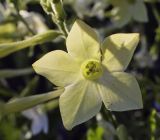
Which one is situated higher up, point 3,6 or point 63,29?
point 63,29

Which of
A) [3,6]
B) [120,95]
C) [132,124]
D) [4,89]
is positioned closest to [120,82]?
[120,95]

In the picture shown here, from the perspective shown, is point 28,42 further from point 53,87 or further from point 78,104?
point 53,87

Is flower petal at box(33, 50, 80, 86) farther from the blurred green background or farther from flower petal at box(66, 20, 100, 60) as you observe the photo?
the blurred green background

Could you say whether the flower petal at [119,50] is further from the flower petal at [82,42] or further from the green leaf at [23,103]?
the green leaf at [23,103]

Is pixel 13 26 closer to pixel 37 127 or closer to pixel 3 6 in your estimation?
pixel 3 6

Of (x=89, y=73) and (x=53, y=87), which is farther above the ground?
(x=89, y=73)

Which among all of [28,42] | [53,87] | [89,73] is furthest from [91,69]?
[53,87]

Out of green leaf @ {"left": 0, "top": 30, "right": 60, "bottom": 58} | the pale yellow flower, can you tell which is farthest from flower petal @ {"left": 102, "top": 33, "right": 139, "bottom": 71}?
green leaf @ {"left": 0, "top": 30, "right": 60, "bottom": 58}
